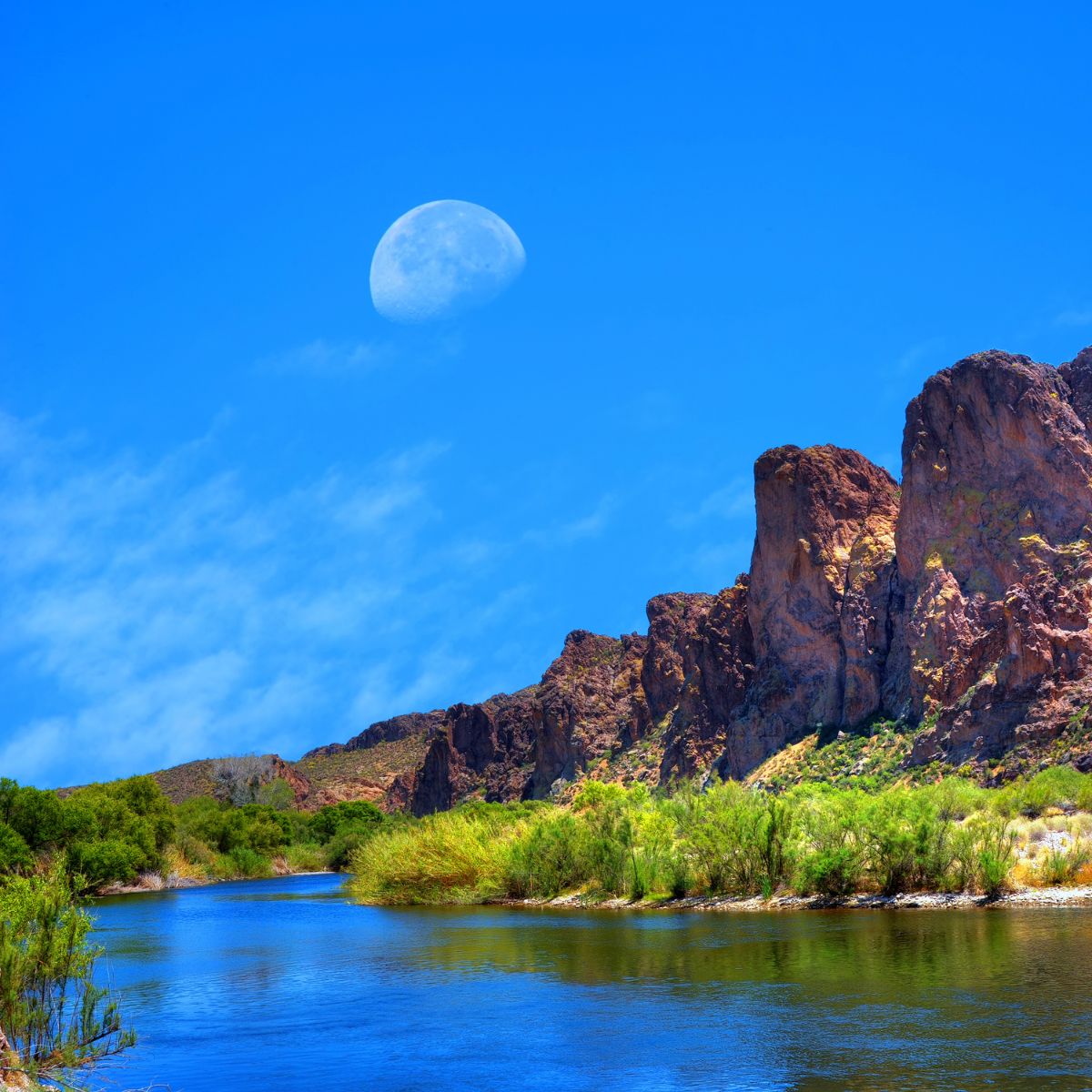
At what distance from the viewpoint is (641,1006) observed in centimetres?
2347

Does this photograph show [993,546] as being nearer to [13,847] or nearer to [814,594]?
[814,594]

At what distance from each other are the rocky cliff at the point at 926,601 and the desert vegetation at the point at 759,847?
22.8 m

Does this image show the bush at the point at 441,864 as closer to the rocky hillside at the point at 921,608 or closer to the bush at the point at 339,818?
the rocky hillside at the point at 921,608

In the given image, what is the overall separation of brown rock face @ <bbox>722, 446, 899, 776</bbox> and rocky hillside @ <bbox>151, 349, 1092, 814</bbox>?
6.7 inches

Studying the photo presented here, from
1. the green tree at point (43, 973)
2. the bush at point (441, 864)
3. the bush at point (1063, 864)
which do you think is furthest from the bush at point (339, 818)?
the green tree at point (43, 973)

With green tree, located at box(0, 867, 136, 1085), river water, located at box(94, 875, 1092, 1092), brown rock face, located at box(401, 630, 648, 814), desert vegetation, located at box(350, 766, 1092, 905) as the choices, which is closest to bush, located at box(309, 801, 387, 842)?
A: brown rock face, located at box(401, 630, 648, 814)

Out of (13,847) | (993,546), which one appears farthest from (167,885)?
(993,546)

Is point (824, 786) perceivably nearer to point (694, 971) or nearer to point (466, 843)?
point (466, 843)

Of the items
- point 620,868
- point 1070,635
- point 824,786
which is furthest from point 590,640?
point 620,868

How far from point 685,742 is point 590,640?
196 feet

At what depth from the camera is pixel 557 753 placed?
164 metres

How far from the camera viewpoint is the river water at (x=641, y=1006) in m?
18.0

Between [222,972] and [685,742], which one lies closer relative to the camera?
[222,972]

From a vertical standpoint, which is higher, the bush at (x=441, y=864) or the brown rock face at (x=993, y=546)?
the brown rock face at (x=993, y=546)
